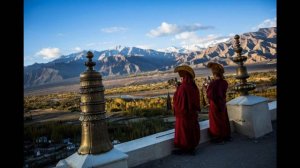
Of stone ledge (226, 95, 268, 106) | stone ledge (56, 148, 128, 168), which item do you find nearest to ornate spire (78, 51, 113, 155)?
stone ledge (56, 148, 128, 168)

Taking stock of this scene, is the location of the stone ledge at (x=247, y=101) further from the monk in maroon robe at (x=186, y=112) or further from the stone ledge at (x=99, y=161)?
the stone ledge at (x=99, y=161)

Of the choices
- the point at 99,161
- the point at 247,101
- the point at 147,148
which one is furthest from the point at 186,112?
the point at 99,161

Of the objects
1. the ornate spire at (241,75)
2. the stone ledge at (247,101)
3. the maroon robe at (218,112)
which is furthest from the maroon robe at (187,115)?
the ornate spire at (241,75)

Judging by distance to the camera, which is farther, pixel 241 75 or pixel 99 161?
pixel 241 75

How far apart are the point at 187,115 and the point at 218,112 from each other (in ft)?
3.67

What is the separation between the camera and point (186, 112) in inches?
222

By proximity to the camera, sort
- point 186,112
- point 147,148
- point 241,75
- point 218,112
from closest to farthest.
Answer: point 147,148
point 186,112
point 218,112
point 241,75

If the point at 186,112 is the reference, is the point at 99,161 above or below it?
below

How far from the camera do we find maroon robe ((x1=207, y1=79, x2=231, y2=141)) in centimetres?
634

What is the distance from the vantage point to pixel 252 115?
672cm

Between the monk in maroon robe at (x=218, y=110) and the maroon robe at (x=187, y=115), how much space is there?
33.0 inches

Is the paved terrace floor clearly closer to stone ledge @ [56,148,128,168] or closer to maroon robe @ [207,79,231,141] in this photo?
maroon robe @ [207,79,231,141]

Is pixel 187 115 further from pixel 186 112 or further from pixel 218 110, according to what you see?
pixel 218 110
